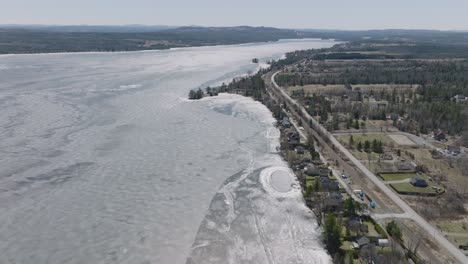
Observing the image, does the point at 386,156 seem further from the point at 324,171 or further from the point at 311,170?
the point at 311,170

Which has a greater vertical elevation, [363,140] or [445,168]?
[363,140]

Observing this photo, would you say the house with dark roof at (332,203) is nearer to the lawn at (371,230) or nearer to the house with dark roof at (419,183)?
the lawn at (371,230)

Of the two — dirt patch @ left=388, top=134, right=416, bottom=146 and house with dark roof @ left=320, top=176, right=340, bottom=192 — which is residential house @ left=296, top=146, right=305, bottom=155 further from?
dirt patch @ left=388, top=134, right=416, bottom=146

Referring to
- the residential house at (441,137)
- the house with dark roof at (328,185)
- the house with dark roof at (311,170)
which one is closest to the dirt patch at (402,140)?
the residential house at (441,137)

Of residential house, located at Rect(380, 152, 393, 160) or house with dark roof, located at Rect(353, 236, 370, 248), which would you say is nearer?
house with dark roof, located at Rect(353, 236, 370, 248)

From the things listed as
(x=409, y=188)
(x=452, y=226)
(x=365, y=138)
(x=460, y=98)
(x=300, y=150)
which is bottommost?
(x=452, y=226)

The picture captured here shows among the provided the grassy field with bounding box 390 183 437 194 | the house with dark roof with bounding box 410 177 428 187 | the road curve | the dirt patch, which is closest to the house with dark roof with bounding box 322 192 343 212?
the road curve

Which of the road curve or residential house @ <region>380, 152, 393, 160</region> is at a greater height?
residential house @ <region>380, 152, 393, 160</region>

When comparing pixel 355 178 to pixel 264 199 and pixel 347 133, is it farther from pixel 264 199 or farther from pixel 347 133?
pixel 347 133

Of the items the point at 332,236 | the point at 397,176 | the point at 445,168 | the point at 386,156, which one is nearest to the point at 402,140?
the point at 386,156

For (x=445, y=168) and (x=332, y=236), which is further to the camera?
(x=445, y=168)
